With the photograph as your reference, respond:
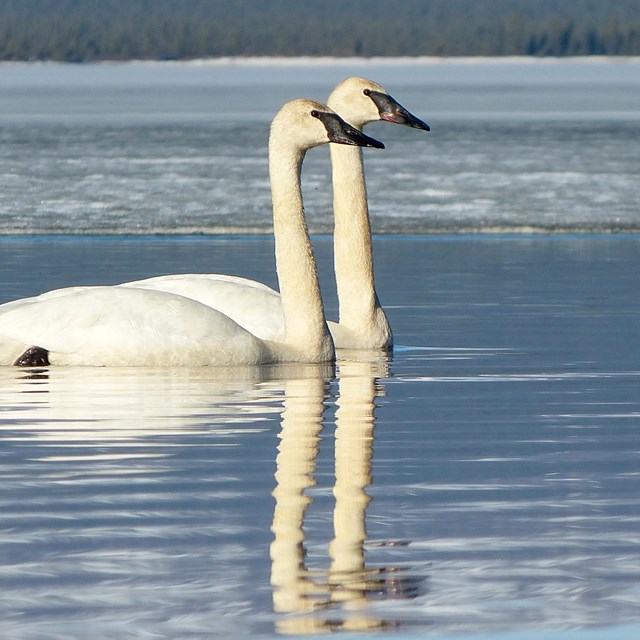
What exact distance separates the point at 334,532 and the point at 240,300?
493 cm

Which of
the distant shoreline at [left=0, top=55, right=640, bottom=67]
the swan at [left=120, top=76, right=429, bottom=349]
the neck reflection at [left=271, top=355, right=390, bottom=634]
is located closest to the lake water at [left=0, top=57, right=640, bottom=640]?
the neck reflection at [left=271, top=355, right=390, bottom=634]

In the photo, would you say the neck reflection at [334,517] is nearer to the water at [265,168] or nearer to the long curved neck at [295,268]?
the long curved neck at [295,268]

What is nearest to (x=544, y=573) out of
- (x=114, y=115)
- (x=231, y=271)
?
(x=231, y=271)

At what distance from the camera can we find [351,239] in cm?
1133

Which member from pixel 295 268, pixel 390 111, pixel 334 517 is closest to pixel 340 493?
pixel 334 517

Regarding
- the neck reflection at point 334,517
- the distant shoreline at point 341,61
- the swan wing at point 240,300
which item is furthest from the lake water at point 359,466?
the distant shoreline at point 341,61

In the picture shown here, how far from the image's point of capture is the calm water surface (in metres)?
4.70

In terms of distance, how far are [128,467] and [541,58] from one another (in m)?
111

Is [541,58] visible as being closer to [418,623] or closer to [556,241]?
[556,241]

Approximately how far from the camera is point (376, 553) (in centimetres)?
523

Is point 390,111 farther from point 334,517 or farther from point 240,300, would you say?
point 334,517

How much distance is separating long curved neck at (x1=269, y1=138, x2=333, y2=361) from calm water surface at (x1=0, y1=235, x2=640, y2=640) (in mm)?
177

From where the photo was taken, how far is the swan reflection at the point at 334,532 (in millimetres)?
4660

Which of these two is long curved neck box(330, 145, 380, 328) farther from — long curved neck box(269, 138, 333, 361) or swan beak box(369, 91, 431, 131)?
long curved neck box(269, 138, 333, 361)
